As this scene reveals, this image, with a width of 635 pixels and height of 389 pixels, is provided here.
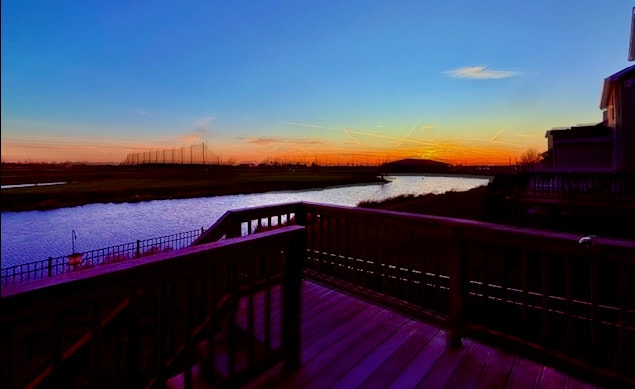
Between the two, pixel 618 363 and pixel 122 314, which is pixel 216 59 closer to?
pixel 122 314

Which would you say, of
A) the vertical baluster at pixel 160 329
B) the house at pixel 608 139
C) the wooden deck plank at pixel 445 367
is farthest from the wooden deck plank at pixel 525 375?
the house at pixel 608 139

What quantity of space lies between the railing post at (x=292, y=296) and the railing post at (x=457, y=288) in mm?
1543

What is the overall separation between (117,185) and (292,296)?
7429 centimetres

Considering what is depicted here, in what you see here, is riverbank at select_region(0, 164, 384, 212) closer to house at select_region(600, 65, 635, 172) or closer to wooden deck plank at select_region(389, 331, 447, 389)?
wooden deck plank at select_region(389, 331, 447, 389)

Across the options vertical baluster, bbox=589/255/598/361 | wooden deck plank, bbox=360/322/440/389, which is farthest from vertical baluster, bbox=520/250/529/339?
wooden deck plank, bbox=360/322/440/389

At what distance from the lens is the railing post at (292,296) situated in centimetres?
266

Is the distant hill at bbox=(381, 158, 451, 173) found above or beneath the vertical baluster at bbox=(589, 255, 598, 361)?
above

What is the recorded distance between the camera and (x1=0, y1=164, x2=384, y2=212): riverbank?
481 centimetres

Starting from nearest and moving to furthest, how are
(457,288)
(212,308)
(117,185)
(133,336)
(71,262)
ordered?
(133,336) → (212,308) → (457,288) → (71,262) → (117,185)

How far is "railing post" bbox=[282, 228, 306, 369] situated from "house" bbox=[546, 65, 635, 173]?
16.4 meters

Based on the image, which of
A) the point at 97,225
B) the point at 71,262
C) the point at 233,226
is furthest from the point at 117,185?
the point at 233,226

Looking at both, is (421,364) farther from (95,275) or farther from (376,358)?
(95,275)

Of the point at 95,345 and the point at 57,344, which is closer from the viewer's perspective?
the point at 57,344

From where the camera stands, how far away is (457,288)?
3.12 metres
